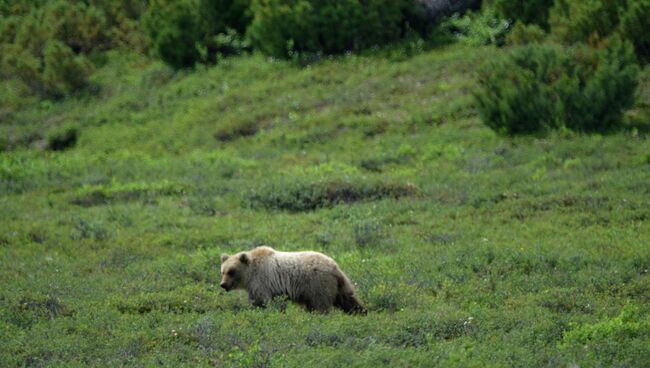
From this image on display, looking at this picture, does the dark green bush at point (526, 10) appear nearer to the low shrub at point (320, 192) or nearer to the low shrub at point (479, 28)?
the low shrub at point (479, 28)

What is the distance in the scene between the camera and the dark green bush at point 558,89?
21.6 metres

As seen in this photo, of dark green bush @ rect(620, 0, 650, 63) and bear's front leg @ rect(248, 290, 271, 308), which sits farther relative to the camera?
dark green bush @ rect(620, 0, 650, 63)

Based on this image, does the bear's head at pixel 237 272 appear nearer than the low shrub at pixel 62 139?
Yes

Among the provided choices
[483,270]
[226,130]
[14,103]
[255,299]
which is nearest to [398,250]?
[483,270]

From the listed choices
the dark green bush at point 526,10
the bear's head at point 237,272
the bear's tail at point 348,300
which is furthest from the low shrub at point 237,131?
the bear's tail at point 348,300

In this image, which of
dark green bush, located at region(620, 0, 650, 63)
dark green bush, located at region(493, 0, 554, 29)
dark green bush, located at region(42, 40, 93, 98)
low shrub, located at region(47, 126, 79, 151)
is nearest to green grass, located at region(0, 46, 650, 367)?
low shrub, located at region(47, 126, 79, 151)

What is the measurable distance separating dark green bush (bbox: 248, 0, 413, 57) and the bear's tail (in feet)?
67.1

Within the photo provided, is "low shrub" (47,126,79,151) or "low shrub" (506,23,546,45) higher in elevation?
"low shrub" (506,23,546,45)

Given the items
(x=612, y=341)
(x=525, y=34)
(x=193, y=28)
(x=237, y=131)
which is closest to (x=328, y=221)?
(x=612, y=341)

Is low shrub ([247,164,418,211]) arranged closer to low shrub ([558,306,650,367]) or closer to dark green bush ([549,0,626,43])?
dark green bush ([549,0,626,43])

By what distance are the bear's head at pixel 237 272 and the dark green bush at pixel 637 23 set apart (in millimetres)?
16271

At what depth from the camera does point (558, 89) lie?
868 inches

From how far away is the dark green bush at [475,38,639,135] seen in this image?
2164cm

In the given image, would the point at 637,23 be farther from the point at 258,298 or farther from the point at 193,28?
the point at 258,298
